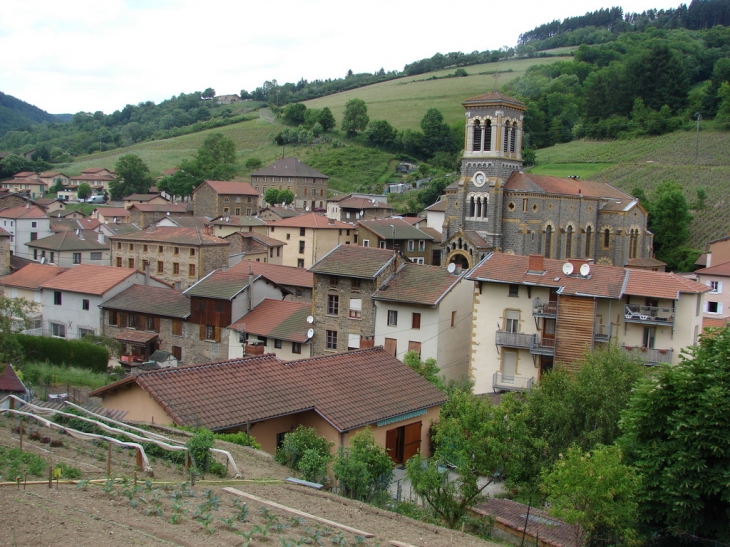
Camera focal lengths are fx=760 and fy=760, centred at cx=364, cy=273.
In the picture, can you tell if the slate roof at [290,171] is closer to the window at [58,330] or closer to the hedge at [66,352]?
the window at [58,330]

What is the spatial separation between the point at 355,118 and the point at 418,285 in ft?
320

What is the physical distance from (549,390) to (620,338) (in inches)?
397

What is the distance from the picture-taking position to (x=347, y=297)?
127 ft

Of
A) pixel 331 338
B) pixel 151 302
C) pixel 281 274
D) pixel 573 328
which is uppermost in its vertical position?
pixel 573 328

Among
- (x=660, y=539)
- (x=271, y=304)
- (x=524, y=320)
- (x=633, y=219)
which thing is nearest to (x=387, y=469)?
(x=660, y=539)

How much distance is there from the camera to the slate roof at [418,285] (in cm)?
3656

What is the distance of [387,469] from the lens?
17172 millimetres

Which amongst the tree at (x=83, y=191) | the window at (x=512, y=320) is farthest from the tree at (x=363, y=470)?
the tree at (x=83, y=191)

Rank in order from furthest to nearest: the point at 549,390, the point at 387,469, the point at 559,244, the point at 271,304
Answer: the point at 559,244 → the point at 271,304 → the point at 549,390 → the point at 387,469

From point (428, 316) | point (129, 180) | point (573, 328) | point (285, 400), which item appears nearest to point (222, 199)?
point (129, 180)

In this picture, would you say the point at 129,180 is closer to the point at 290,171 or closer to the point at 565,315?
the point at 290,171

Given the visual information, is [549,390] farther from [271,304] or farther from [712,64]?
[712,64]

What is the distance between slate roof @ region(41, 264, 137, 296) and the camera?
4559 cm

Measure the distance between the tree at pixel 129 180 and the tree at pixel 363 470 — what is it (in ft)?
334
